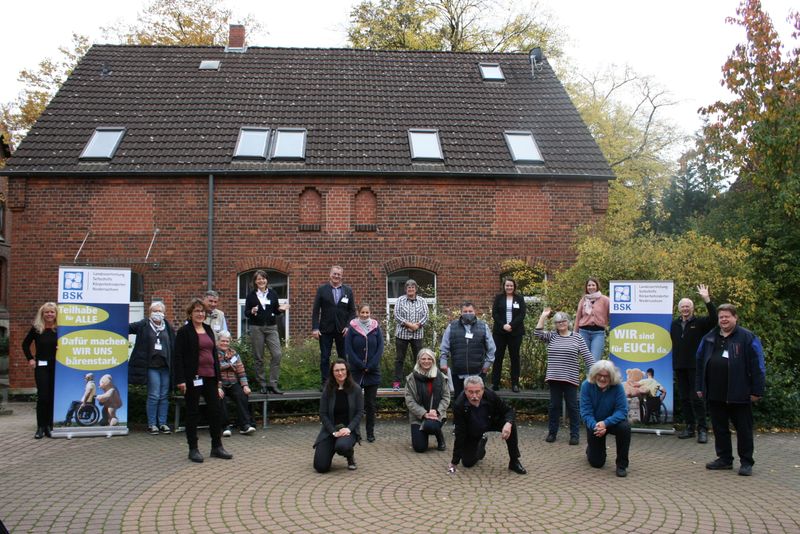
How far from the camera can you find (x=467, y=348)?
9.15 m

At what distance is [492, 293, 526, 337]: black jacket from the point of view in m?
9.90

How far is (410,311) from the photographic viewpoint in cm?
1002

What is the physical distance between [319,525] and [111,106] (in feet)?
49.2

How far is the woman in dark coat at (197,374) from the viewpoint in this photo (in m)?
7.48

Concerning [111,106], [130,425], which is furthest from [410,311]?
[111,106]

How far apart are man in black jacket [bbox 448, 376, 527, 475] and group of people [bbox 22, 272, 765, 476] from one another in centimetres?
1

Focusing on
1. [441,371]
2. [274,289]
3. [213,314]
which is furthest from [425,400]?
[274,289]

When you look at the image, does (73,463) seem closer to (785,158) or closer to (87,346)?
(87,346)

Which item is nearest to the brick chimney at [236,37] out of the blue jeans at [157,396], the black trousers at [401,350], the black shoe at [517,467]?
the black trousers at [401,350]

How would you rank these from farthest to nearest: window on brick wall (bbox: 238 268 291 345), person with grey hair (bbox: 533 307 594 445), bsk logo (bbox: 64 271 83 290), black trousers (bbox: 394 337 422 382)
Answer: window on brick wall (bbox: 238 268 291 345) → black trousers (bbox: 394 337 422 382) → bsk logo (bbox: 64 271 83 290) → person with grey hair (bbox: 533 307 594 445)

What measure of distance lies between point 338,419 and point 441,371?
1858 millimetres

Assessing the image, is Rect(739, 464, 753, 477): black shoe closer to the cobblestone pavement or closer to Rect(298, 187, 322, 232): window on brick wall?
the cobblestone pavement

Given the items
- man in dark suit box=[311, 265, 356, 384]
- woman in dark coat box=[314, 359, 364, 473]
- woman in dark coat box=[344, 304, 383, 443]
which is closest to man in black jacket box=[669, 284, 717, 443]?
woman in dark coat box=[344, 304, 383, 443]

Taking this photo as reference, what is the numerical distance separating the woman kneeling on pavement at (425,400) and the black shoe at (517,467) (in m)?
1.15
